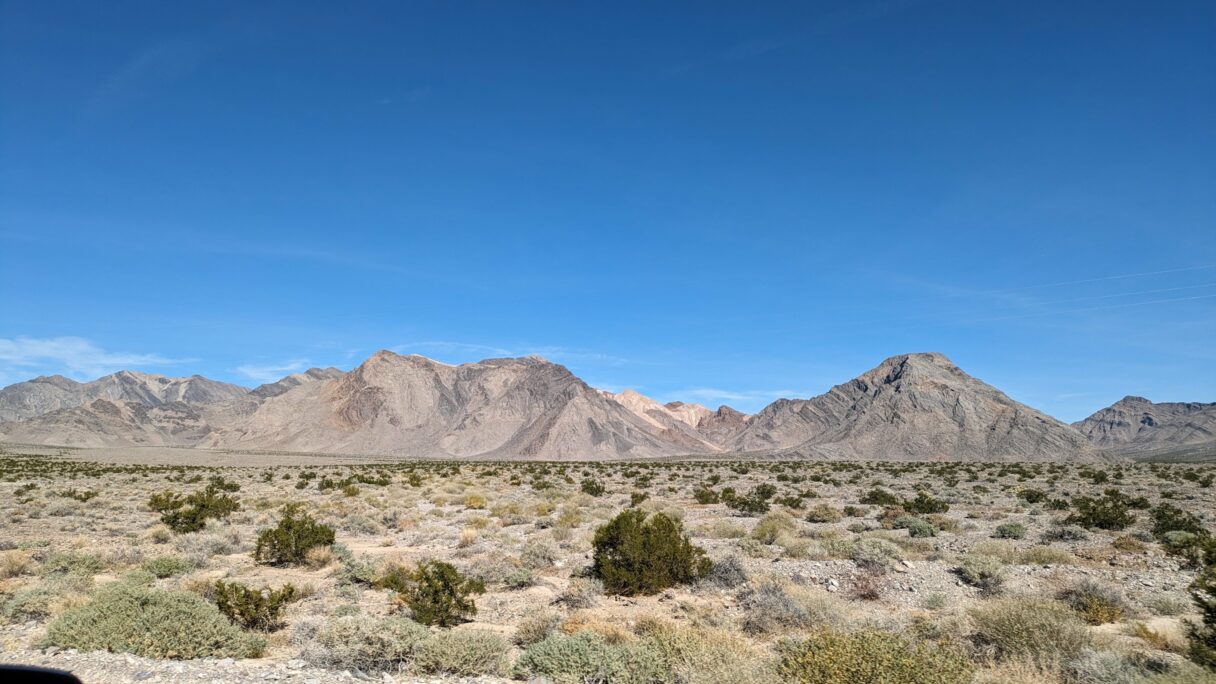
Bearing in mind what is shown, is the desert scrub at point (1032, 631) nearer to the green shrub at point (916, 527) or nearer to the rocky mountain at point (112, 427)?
the green shrub at point (916, 527)

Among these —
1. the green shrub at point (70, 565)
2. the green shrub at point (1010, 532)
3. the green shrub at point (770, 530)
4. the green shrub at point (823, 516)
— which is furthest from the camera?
the green shrub at point (823, 516)

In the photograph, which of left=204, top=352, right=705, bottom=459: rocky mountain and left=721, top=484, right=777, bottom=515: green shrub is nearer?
left=721, top=484, right=777, bottom=515: green shrub

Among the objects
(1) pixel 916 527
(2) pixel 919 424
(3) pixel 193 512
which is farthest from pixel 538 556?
(2) pixel 919 424

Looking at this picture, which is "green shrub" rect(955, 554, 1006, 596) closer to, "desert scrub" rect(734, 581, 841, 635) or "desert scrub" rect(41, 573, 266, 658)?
"desert scrub" rect(734, 581, 841, 635)

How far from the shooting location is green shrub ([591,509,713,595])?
11805 mm

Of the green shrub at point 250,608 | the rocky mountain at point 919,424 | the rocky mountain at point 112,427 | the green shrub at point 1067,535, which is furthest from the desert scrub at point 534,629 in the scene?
the rocky mountain at point 112,427

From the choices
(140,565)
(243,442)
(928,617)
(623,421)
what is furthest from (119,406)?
(928,617)

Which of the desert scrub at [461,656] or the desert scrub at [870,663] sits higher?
the desert scrub at [870,663]

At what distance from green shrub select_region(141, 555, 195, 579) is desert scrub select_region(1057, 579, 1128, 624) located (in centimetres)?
1578

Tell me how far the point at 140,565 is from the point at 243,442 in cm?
13861

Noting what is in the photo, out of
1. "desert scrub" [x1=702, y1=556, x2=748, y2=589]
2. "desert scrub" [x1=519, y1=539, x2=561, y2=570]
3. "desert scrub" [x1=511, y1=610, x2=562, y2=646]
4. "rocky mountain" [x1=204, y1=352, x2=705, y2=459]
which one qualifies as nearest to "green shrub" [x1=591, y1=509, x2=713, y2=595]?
"desert scrub" [x1=702, y1=556, x2=748, y2=589]

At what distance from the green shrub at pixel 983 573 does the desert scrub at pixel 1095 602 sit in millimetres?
1134

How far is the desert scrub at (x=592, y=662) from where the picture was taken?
6.84m

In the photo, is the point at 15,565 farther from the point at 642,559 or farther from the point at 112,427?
the point at 112,427
